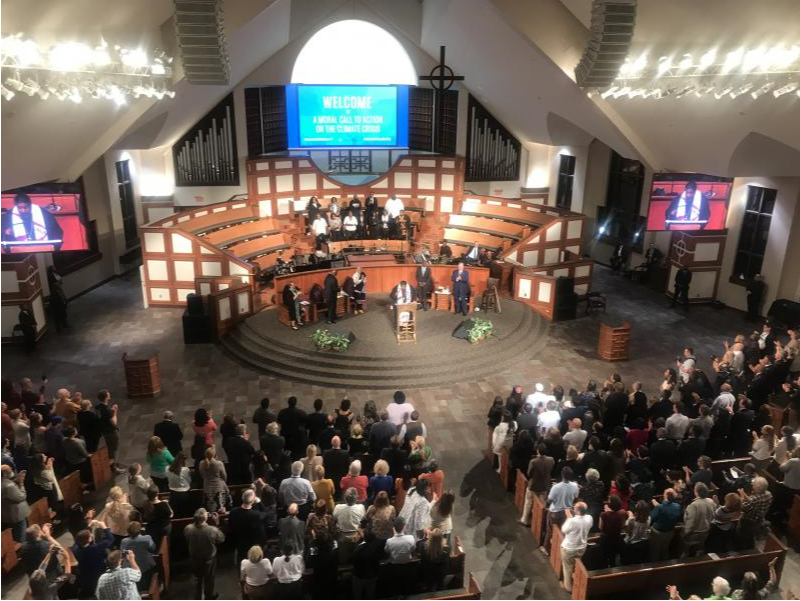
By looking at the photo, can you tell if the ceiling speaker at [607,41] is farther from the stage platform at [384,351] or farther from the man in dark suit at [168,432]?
the man in dark suit at [168,432]

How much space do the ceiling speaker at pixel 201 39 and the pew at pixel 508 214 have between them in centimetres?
962

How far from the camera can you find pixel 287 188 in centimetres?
1917

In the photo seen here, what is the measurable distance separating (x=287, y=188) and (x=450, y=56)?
6.07m

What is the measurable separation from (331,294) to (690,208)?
25.1 ft

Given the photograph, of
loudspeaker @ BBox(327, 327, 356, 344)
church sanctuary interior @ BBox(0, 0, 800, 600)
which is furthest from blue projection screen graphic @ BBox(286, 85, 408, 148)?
loudspeaker @ BBox(327, 327, 356, 344)

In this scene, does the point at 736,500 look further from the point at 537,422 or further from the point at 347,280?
the point at 347,280

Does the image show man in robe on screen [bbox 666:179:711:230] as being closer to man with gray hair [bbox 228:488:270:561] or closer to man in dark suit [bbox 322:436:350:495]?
man in dark suit [bbox 322:436:350:495]

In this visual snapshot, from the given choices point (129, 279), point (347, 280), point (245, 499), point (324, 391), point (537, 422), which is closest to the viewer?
point (245, 499)

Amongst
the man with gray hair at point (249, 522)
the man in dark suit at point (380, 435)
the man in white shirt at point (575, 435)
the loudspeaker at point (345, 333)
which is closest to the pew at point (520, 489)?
the man in white shirt at point (575, 435)

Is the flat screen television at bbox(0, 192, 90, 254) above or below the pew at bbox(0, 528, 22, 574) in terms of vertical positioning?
above

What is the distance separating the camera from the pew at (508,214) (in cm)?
1781

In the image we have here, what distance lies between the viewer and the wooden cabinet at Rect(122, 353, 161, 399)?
11.0m

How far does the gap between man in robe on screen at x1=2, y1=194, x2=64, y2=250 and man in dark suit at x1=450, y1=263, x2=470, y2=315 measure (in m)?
7.79

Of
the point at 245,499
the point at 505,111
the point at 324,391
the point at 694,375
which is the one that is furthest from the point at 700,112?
the point at 245,499
